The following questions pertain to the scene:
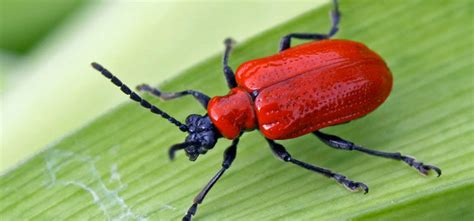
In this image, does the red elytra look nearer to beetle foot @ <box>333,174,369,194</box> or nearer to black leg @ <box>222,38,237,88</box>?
black leg @ <box>222,38,237,88</box>

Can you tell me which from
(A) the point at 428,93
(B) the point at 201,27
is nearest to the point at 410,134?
(A) the point at 428,93

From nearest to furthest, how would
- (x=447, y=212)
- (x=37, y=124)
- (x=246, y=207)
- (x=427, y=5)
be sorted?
(x=447, y=212)
(x=246, y=207)
(x=427, y=5)
(x=37, y=124)

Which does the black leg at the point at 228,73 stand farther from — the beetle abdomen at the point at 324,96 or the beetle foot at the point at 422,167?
the beetle foot at the point at 422,167

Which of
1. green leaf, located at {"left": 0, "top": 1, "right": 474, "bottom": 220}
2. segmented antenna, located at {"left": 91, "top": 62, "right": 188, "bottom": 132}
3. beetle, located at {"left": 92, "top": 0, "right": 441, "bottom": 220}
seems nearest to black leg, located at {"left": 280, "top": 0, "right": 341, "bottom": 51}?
green leaf, located at {"left": 0, "top": 1, "right": 474, "bottom": 220}

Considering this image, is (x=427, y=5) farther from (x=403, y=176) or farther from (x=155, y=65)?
(x=155, y=65)

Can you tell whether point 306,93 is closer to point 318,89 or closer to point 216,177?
point 318,89

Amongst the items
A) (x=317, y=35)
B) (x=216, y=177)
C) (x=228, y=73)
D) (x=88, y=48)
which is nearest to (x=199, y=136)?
(x=216, y=177)
